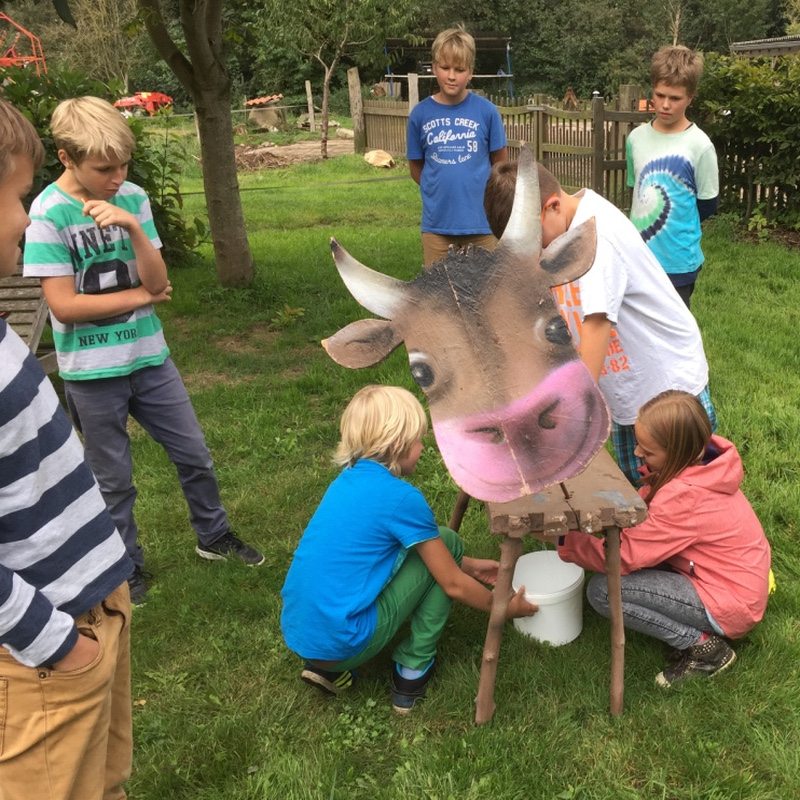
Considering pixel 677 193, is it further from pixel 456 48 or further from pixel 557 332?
pixel 557 332

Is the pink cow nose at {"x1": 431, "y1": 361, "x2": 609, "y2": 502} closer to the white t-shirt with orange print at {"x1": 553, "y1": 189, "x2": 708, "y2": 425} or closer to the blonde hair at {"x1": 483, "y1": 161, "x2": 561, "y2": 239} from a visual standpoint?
the white t-shirt with orange print at {"x1": 553, "y1": 189, "x2": 708, "y2": 425}

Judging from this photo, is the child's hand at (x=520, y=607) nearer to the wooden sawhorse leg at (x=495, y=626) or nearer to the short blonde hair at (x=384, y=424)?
the wooden sawhorse leg at (x=495, y=626)

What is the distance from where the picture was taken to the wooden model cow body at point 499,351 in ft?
7.01

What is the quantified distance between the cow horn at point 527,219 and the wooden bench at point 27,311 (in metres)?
2.92

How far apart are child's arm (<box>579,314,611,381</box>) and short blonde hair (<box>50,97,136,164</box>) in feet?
5.27

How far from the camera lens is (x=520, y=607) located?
261cm

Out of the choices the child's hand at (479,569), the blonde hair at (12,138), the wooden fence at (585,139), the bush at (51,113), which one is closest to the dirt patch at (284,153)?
the wooden fence at (585,139)

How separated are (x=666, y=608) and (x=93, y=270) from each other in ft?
7.56

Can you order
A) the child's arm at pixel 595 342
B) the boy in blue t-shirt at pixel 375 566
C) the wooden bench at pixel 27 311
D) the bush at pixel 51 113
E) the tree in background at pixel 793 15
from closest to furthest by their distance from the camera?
the child's arm at pixel 595 342 < the boy in blue t-shirt at pixel 375 566 < the wooden bench at pixel 27 311 < the bush at pixel 51 113 < the tree in background at pixel 793 15

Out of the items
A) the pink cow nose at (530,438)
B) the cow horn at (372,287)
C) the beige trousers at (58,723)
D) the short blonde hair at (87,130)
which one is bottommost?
the beige trousers at (58,723)

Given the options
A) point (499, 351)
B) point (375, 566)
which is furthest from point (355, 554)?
point (499, 351)

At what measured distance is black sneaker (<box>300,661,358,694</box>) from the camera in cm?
260

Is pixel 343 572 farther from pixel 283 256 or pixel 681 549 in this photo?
pixel 283 256

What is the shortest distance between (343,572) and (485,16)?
133 ft
